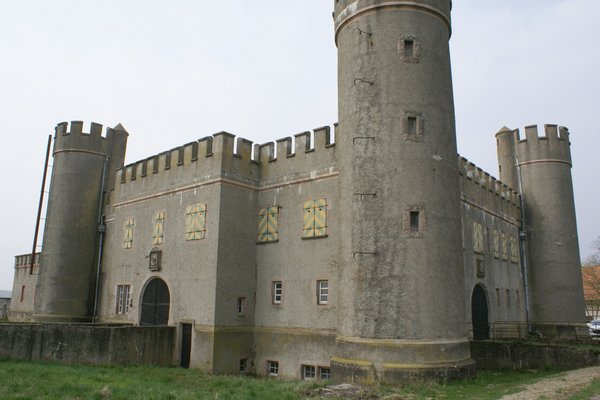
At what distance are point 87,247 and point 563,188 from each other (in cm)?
2825

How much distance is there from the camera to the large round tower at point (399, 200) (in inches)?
615

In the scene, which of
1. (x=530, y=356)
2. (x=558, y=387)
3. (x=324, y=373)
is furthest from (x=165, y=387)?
(x=530, y=356)

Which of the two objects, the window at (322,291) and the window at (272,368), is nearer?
the window at (322,291)

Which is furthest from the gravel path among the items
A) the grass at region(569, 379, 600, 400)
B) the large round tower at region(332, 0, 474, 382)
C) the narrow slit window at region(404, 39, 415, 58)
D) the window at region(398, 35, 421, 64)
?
the narrow slit window at region(404, 39, 415, 58)

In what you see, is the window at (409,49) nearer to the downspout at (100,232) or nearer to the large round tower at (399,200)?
the large round tower at (399,200)

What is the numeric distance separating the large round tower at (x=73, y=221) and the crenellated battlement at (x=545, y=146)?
24915 mm

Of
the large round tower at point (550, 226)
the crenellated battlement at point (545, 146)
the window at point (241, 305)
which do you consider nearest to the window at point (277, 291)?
the window at point (241, 305)

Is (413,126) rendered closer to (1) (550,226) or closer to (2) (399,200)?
(2) (399,200)

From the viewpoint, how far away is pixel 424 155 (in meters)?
16.9

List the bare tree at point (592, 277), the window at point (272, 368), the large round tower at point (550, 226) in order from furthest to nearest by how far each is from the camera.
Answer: the bare tree at point (592, 277) < the large round tower at point (550, 226) < the window at point (272, 368)

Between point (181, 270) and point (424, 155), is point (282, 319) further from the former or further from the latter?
point (424, 155)

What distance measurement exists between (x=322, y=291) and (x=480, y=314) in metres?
8.63

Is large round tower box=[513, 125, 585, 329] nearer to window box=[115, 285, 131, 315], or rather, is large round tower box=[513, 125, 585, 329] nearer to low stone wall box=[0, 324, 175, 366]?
low stone wall box=[0, 324, 175, 366]

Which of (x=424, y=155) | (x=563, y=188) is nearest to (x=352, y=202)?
(x=424, y=155)
